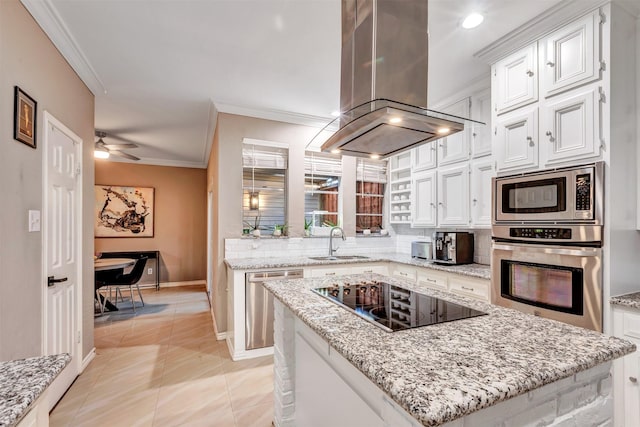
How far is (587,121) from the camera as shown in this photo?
1.88 meters

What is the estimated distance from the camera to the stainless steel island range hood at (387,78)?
4.89 feet

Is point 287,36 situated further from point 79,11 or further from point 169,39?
point 79,11

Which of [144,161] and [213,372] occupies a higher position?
[144,161]

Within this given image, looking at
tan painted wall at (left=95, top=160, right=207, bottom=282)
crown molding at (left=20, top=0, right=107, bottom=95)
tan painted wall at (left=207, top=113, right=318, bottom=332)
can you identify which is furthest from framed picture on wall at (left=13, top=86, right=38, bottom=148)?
tan painted wall at (left=95, top=160, right=207, bottom=282)

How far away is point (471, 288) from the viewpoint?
8.86ft

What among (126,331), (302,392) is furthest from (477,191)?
(126,331)

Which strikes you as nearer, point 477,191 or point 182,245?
point 477,191

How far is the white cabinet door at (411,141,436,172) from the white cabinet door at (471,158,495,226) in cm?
54

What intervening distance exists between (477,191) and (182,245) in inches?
227

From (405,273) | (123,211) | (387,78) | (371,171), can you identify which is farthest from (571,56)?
(123,211)

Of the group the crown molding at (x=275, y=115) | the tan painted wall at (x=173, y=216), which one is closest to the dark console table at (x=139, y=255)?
the tan painted wall at (x=173, y=216)

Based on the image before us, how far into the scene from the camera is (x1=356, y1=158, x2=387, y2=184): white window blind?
434 centimetres

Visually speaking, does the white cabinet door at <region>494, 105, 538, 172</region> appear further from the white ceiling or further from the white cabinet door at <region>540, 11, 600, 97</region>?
the white ceiling

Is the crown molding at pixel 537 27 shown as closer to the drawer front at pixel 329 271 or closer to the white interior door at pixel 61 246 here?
the drawer front at pixel 329 271
